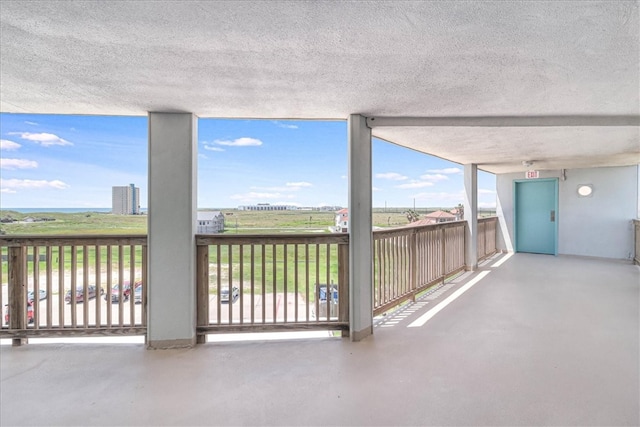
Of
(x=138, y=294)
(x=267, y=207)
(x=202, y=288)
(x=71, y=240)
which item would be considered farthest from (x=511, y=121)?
(x=71, y=240)

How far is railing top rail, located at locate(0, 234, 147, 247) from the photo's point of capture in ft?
8.15

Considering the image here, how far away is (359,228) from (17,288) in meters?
3.07

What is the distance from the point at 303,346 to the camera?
2.52 meters

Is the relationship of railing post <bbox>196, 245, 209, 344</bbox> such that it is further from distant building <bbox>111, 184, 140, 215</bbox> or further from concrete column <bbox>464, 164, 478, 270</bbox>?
concrete column <bbox>464, 164, 478, 270</bbox>

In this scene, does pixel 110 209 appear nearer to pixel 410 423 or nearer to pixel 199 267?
pixel 199 267

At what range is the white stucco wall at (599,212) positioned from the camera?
5.81m

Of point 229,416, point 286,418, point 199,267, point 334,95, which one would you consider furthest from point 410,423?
point 334,95

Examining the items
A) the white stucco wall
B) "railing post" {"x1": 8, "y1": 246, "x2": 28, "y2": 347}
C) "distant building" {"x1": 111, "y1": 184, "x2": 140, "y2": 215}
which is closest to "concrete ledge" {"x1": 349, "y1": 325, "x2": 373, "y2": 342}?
"distant building" {"x1": 111, "y1": 184, "x2": 140, "y2": 215}

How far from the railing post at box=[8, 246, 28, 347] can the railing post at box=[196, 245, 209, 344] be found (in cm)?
147

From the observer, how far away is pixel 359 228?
8.86 feet

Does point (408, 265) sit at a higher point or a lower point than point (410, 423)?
higher

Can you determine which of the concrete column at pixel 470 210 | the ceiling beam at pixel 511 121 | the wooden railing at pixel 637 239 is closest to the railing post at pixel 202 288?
the ceiling beam at pixel 511 121

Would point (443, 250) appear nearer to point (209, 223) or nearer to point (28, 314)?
point (209, 223)

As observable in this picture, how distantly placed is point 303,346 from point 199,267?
3.90 feet
